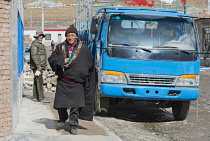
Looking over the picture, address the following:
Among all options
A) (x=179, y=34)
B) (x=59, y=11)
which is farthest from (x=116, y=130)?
(x=59, y=11)

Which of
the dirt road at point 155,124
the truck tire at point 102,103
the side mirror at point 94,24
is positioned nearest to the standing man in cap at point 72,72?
the dirt road at point 155,124

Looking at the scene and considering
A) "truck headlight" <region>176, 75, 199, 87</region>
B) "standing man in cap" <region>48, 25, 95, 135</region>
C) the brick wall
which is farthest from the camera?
"truck headlight" <region>176, 75, 199, 87</region>

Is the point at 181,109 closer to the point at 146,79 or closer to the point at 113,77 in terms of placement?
the point at 146,79

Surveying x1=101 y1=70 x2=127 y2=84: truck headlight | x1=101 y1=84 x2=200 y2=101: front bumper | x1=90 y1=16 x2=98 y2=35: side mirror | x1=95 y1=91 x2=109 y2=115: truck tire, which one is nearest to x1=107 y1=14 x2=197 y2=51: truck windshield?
x1=90 y1=16 x2=98 y2=35: side mirror

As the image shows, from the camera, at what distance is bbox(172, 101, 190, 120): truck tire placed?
991 cm

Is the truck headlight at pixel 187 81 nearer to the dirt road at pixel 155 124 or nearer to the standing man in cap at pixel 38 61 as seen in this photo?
the dirt road at pixel 155 124

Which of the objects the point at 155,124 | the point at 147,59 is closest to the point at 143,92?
the point at 147,59

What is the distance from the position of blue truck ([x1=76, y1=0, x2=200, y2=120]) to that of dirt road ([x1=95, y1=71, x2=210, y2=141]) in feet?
1.38

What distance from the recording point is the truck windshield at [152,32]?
31.3 feet

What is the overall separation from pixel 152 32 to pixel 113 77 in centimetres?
133

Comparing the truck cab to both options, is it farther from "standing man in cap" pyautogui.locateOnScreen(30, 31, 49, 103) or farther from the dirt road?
"standing man in cap" pyautogui.locateOnScreen(30, 31, 49, 103)

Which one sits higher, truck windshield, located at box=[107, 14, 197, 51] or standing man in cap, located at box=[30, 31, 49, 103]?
truck windshield, located at box=[107, 14, 197, 51]

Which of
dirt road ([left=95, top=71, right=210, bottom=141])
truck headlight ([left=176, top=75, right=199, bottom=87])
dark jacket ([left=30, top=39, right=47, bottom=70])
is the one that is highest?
dark jacket ([left=30, top=39, right=47, bottom=70])

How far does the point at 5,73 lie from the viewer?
6.48 m
